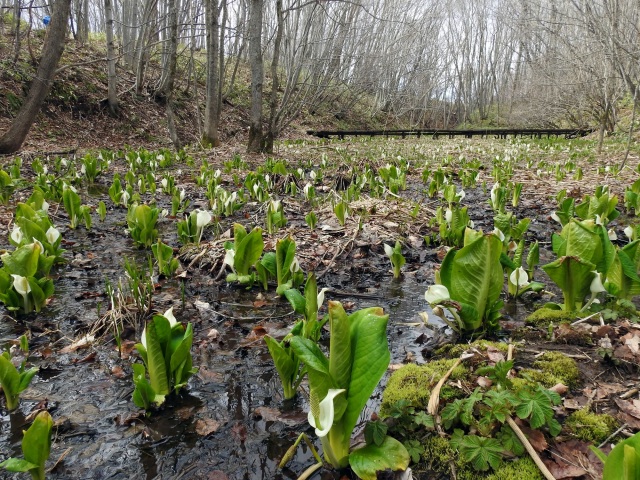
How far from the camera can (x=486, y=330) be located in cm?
215

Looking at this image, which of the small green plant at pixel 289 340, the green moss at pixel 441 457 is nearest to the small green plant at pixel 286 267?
the small green plant at pixel 289 340

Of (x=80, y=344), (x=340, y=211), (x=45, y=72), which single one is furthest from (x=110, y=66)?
(x=80, y=344)

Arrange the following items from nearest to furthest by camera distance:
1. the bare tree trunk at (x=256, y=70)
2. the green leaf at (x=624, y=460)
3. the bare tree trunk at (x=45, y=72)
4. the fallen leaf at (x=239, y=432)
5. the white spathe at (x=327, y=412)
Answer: the green leaf at (x=624, y=460) < the white spathe at (x=327, y=412) < the fallen leaf at (x=239, y=432) < the bare tree trunk at (x=45, y=72) < the bare tree trunk at (x=256, y=70)

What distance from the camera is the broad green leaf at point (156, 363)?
1.69 metres

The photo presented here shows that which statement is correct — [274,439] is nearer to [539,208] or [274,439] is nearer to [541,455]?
[541,455]

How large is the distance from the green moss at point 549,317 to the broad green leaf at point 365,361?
1.30 meters

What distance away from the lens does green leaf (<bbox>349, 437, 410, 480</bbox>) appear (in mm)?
1304

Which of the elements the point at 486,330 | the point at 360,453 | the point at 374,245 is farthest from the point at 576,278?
the point at 374,245

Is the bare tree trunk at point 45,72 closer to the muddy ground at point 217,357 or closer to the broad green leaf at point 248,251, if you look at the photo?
the muddy ground at point 217,357

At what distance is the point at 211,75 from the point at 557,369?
1016 cm

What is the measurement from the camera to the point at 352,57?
1063cm

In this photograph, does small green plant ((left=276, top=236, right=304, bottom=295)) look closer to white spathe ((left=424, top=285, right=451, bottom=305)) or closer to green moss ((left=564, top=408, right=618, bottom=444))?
white spathe ((left=424, top=285, right=451, bottom=305))

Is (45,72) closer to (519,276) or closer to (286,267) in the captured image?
(286,267)

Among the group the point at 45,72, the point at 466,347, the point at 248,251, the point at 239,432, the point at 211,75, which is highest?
the point at 211,75
